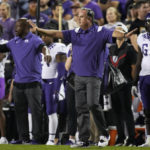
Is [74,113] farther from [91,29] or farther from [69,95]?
[91,29]

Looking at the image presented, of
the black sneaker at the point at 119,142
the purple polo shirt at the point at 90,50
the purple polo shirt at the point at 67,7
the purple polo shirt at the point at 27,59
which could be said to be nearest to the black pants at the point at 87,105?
the purple polo shirt at the point at 90,50

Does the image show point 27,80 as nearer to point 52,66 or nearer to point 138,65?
point 52,66

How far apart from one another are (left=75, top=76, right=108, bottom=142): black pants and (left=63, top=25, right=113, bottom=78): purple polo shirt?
129mm

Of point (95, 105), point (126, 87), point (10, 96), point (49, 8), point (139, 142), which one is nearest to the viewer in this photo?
point (95, 105)

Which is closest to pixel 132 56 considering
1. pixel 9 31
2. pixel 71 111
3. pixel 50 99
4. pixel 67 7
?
pixel 71 111

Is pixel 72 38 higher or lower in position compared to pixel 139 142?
higher

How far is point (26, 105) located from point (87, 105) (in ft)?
5.11

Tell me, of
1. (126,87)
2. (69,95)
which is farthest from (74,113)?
(126,87)

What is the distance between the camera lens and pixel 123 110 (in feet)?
27.3

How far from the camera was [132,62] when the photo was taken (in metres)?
8.64

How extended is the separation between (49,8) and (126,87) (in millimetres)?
4922

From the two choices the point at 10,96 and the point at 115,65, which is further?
the point at 10,96

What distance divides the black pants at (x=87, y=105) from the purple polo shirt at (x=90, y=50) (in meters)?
0.13

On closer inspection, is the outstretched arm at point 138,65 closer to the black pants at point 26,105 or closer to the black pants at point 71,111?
the black pants at point 71,111
